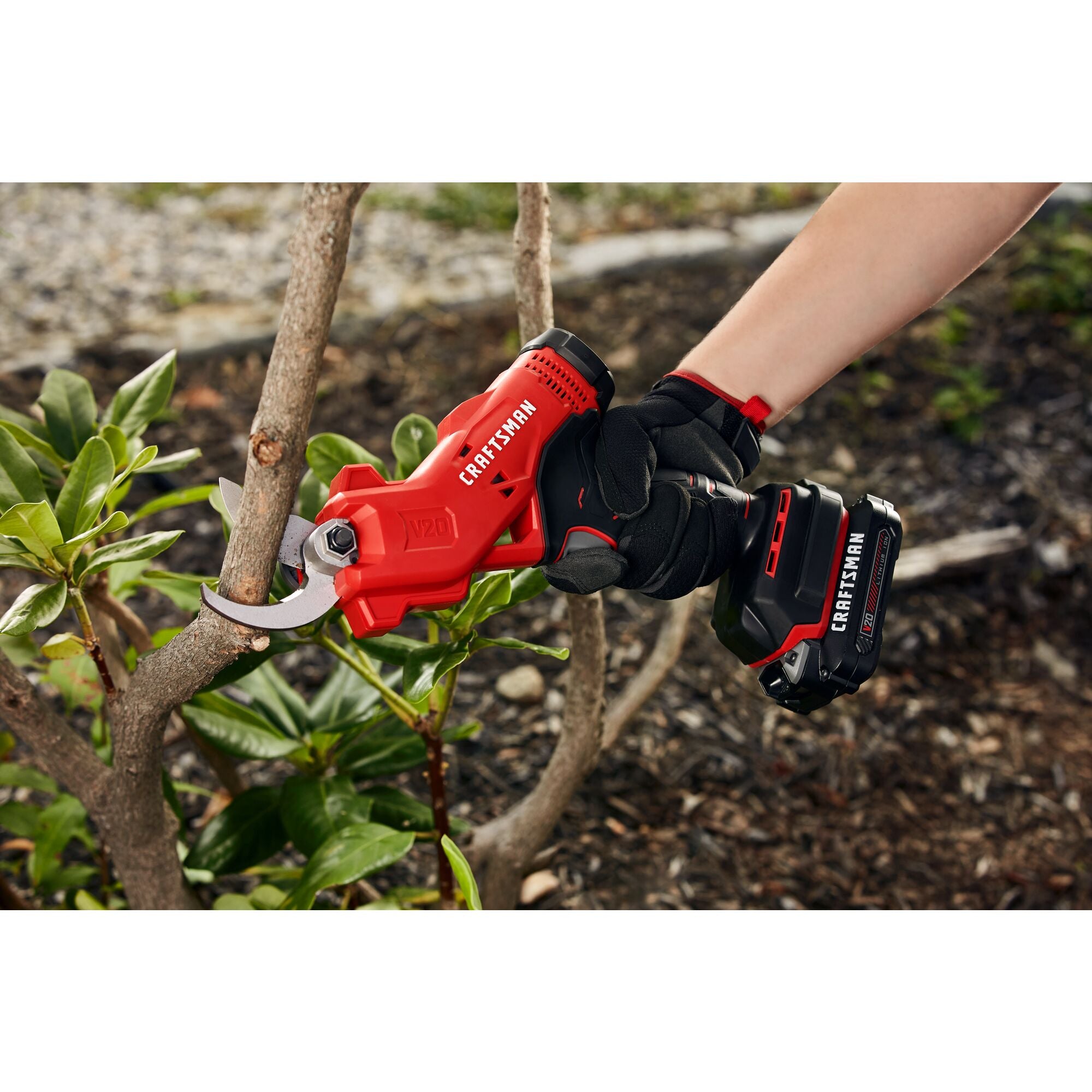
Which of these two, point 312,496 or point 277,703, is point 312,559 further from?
point 277,703

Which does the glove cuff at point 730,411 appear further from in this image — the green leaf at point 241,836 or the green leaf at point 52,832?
the green leaf at point 52,832

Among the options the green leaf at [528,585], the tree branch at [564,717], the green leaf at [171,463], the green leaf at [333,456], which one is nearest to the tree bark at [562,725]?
the tree branch at [564,717]

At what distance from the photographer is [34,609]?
47.1 inches

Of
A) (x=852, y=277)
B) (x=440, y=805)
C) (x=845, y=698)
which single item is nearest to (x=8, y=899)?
(x=440, y=805)

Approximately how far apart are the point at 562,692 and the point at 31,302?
285 centimetres

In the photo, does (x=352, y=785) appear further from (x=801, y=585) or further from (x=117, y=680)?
(x=801, y=585)

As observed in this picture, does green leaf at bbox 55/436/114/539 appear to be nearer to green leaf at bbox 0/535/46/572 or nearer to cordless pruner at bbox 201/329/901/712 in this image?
green leaf at bbox 0/535/46/572

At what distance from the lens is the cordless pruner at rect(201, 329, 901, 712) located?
1.26m

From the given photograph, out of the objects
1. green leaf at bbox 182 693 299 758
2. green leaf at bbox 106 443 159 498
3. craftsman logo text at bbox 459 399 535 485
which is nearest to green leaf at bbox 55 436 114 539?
green leaf at bbox 106 443 159 498

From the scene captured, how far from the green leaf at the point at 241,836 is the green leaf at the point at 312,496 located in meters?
0.55

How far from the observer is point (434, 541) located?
1.30 meters

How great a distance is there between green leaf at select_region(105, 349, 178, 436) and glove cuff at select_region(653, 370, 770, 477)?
86 cm

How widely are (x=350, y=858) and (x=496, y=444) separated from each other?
68 centimetres

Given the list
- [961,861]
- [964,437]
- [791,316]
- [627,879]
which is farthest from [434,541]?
[964,437]
